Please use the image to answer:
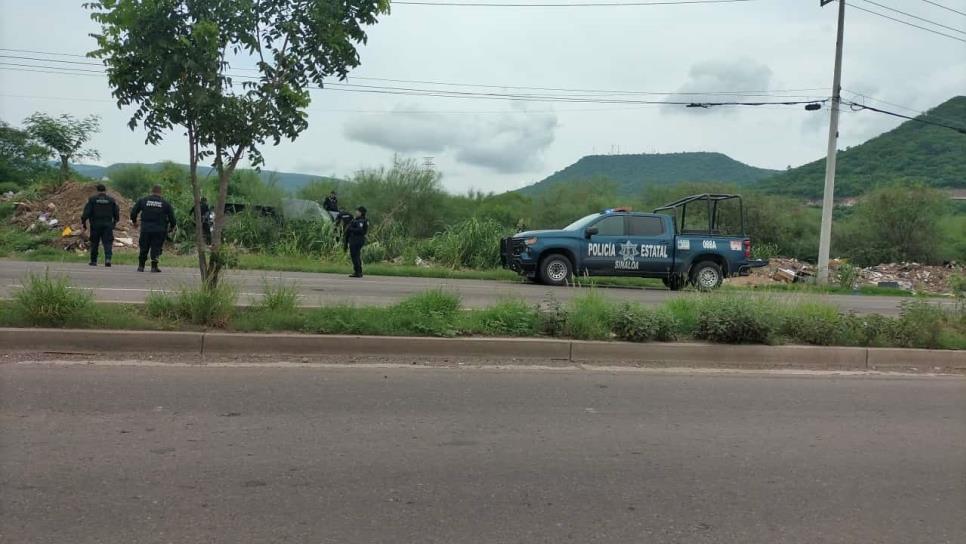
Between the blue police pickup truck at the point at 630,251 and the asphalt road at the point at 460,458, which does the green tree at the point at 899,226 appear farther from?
the asphalt road at the point at 460,458

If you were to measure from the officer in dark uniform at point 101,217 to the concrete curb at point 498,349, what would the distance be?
891cm

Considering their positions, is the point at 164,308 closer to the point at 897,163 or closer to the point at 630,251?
the point at 630,251

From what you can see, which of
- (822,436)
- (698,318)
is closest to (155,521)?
(822,436)

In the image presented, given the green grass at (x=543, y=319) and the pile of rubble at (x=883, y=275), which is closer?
the green grass at (x=543, y=319)

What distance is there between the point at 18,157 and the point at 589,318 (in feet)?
145

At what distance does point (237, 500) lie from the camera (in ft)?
12.5

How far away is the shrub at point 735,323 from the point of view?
8.06 metres

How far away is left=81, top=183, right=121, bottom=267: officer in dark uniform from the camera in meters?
14.6

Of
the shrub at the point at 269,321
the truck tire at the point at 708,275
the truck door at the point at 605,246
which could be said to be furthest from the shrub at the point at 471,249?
the shrub at the point at 269,321

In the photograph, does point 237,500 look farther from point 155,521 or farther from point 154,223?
point 154,223

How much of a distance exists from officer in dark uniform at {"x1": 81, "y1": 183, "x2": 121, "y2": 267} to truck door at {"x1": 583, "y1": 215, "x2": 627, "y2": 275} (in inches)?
412

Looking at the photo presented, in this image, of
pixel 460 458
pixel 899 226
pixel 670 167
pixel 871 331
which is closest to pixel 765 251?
pixel 899 226

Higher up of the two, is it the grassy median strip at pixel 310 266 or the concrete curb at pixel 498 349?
the grassy median strip at pixel 310 266

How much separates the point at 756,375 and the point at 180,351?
5.89 metres
